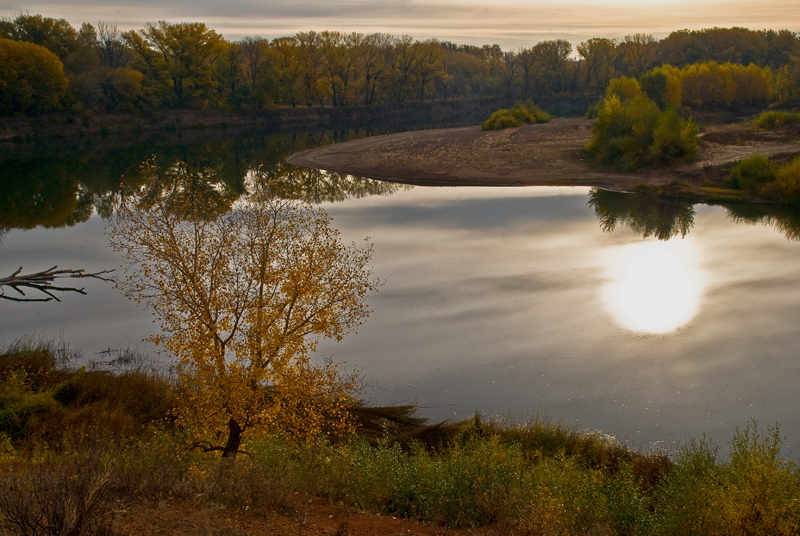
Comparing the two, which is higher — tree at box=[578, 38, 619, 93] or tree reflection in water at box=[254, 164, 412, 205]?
tree at box=[578, 38, 619, 93]

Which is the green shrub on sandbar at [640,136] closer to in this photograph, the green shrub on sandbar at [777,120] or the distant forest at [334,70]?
the green shrub on sandbar at [777,120]

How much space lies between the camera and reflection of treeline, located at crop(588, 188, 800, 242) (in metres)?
22.6

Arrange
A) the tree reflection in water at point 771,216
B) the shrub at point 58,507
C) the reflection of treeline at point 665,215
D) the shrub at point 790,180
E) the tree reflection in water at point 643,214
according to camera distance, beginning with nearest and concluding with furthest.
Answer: the shrub at point 58,507
the tree reflection in water at point 771,216
the reflection of treeline at point 665,215
the tree reflection in water at point 643,214
the shrub at point 790,180

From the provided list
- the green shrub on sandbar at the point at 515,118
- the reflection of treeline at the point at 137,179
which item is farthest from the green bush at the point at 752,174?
the green shrub on sandbar at the point at 515,118

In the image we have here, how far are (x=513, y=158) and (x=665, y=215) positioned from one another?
12191 millimetres

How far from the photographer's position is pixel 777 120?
39.9m

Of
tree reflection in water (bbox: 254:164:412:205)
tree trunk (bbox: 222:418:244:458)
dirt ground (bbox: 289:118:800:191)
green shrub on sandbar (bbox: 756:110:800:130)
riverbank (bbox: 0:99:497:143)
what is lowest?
tree trunk (bbox: 222:418:244:458)

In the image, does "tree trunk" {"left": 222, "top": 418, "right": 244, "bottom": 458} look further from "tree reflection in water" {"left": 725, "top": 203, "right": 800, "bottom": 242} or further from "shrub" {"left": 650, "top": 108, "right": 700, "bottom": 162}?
"shrub" {"left": 650, "top": 108, "right": 700, "bottom": 162}

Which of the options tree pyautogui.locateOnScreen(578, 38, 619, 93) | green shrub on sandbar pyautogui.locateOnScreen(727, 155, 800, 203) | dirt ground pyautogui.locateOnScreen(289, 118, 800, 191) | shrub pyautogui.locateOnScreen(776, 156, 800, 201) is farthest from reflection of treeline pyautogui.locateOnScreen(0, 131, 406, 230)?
tree pyautogui.locateOnScreen(578, 38, 619, 93)

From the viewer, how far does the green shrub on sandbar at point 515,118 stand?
1916 inches

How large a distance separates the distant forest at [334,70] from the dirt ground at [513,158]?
1644 centimetres

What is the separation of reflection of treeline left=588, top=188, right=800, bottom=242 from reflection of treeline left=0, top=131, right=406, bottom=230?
10137 mm

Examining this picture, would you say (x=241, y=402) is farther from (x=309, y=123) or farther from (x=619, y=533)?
(x=309, y=123)

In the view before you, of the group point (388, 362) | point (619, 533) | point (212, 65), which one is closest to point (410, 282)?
point (388, 362)
